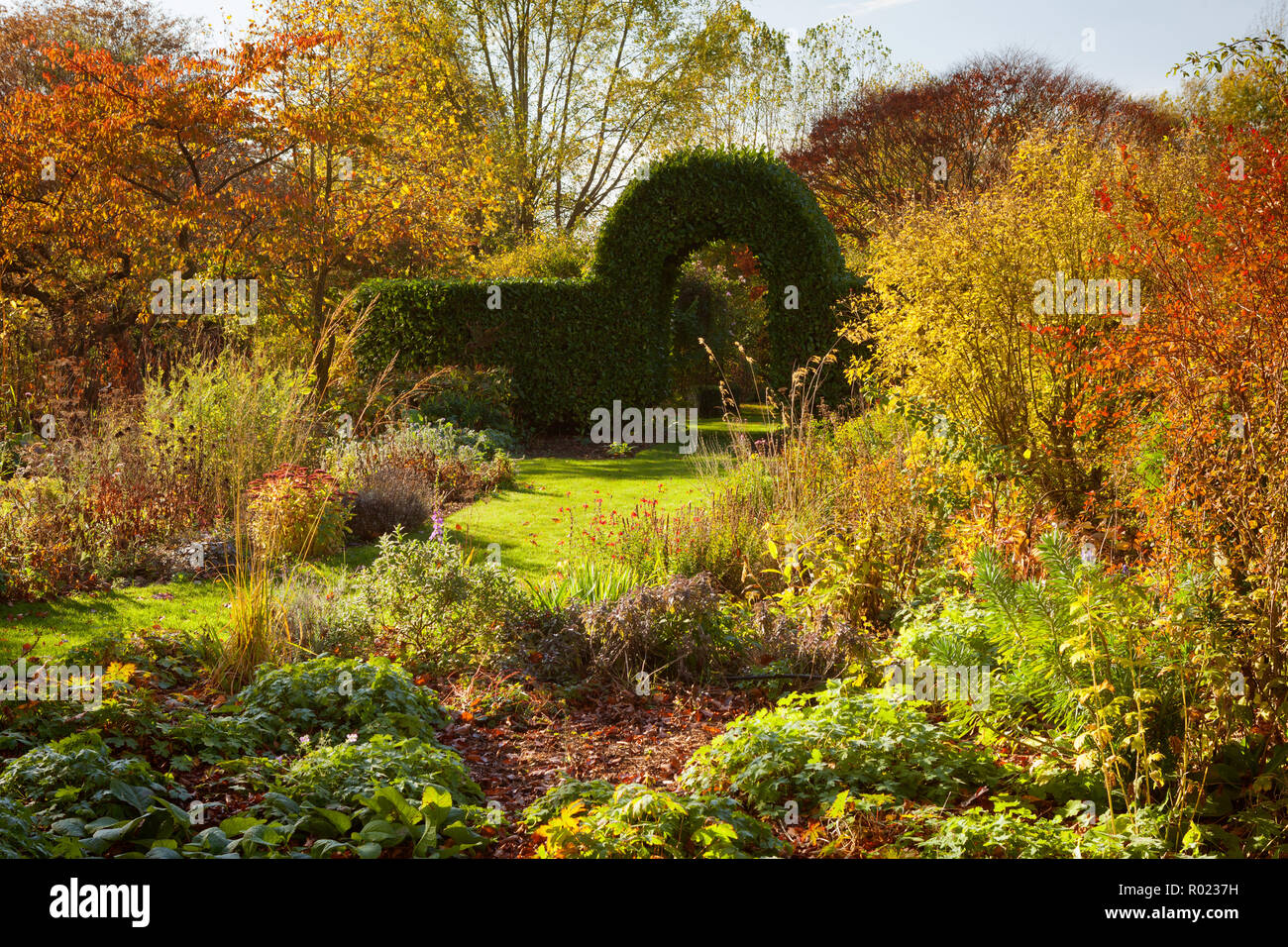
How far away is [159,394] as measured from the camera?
7922mm

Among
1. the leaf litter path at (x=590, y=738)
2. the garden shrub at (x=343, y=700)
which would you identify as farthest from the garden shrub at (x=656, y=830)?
the garden shrub at (x=343, y=700)

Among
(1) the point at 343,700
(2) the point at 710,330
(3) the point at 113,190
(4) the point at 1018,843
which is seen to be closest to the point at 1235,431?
(4) the point at 1018,843

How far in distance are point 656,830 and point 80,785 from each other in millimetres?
1749

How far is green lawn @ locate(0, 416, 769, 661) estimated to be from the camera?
5367 mm

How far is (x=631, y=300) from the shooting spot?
13359 mm

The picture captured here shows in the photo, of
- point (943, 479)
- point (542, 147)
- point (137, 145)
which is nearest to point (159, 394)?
point (137, 145)

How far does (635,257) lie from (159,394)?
698cm

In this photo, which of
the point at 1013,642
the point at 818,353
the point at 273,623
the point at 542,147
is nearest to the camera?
the point at 1013,642

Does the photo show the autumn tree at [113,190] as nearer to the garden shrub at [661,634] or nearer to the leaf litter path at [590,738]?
the garden shrub at [661,634]

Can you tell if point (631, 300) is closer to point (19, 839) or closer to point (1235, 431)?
point (1235, 431)

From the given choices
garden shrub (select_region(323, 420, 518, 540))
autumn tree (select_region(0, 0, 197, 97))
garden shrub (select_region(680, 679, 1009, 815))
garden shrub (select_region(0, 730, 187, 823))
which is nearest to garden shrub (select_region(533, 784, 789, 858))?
garden shrub (select_region(680, 679, 1009, 815))

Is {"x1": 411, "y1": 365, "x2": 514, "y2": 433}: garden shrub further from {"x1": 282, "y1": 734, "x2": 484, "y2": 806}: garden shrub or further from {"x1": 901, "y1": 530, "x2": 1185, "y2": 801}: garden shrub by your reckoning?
{"x1": 901, "y1": 530, "x2": 1185, "y2": 801}: garden shrub

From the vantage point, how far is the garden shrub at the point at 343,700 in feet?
12.2
